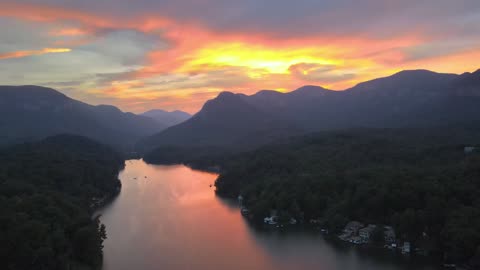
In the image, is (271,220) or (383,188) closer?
(383,188)

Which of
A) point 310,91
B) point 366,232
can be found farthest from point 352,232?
point 310,91

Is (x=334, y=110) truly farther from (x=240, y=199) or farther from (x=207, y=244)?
(x=207, y=244)

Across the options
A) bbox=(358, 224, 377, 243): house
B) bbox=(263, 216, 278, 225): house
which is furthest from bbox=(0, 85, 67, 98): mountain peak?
bbox=(358, 224, 377, 243): house

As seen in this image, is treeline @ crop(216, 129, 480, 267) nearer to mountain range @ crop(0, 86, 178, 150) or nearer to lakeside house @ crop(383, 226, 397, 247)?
lakeside house @ crop(383, 226, 397, 247)

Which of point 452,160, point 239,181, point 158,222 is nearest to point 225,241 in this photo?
point 158,222

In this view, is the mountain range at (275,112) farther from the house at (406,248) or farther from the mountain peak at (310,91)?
the house at (406,248)

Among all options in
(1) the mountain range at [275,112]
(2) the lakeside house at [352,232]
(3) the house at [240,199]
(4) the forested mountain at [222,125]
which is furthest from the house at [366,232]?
(4) the forested mountain at [222,125]
